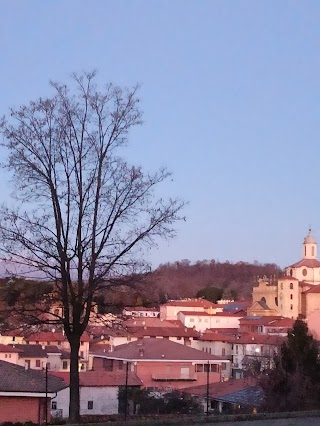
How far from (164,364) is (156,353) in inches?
37.5

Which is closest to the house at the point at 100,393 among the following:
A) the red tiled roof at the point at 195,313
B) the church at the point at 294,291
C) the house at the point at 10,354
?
the house at the point at 10,354

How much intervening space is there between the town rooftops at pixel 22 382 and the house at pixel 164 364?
1532 cm

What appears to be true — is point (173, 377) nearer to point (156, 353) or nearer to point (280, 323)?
point (156, 353)

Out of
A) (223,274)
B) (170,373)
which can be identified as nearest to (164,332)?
(170,373)

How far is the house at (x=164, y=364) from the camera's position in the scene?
109 ft

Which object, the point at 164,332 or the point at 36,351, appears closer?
the point at 36,351

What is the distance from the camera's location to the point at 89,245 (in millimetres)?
11664

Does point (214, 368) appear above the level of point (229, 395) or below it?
above

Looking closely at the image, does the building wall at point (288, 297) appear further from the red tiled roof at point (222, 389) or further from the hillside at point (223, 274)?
the red tiled roof at point (222, 389)

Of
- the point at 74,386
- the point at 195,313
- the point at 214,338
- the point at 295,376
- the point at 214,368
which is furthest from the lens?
the point at 195,313

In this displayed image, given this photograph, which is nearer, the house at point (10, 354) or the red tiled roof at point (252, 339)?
the house at point (10, 354)

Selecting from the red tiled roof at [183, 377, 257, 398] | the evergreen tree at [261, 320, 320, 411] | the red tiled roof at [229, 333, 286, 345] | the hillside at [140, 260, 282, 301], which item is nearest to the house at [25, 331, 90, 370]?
the red tiled roof at [229, 333, 286, 345]

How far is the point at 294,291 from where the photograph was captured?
9025 cm

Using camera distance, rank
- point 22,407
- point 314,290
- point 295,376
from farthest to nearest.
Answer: point 314,290, point 295,376, point 22,407
